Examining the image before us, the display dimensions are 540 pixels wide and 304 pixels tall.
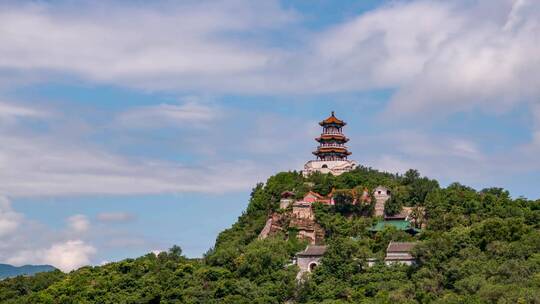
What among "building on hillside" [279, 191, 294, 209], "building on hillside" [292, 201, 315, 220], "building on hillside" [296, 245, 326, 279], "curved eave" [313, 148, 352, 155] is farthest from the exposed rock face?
"curved eave" [313, 148, 352, 155]

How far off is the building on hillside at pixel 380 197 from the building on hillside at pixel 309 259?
648cm

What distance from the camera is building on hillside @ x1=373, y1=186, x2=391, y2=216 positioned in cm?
5334

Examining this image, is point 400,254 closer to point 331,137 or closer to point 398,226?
point 398,226

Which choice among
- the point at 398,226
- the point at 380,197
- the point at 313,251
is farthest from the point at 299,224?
the point at 398,226

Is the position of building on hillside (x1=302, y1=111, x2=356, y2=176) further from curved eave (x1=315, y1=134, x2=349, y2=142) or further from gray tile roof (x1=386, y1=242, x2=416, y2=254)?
gray tile roof (x1=386, y1=242, x2=416, y2=254)

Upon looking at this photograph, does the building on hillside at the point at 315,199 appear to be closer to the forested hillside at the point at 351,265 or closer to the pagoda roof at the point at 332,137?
the forested hillside at the point at 351,265

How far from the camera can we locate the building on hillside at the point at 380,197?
5334cm

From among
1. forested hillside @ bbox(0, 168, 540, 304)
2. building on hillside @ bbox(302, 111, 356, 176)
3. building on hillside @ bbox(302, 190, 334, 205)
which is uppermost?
building on hillside @ bbox(302, 111, 356, 176)

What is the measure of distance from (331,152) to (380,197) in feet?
28.8

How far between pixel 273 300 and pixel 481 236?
11017 millimetres

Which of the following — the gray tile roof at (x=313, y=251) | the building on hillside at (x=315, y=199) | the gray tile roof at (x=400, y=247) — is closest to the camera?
the gray tile roof at (x=400, y=247)

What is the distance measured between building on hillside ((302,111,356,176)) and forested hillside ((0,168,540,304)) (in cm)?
380

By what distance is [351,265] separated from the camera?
148ft

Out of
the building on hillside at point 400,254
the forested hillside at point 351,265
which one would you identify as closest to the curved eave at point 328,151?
the forested hillside at point 351,265
